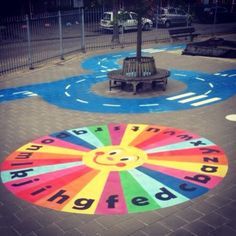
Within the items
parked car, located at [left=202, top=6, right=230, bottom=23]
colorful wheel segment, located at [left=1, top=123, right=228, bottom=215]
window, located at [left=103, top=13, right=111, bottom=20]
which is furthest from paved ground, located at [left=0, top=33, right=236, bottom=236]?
parked car, located at [left=202, top=6, right=230, bottom=23]

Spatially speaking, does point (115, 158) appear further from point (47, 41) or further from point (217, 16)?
point (217, 16)

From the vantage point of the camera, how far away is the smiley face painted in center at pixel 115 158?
7.43 metres

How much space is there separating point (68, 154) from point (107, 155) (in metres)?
0.91

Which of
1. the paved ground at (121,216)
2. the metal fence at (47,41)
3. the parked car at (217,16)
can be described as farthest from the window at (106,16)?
the paved ground at (121,216)

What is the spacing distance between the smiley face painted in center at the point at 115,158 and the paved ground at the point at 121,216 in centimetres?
173

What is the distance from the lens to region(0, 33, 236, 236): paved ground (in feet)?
17.8

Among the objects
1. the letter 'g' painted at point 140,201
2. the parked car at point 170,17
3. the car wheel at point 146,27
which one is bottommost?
the letter 'g' painted at point 140,201

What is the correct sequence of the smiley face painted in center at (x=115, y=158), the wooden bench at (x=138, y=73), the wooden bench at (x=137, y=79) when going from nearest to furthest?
the smiley face painted in center at (x=115, y=158), the wooden bench at (x=137, y=79), the wooden bench at (x=138, y=73)

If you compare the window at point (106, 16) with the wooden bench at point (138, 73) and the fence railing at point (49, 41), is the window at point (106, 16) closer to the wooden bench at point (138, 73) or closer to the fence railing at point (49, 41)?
the fence railing at point (49, 41)

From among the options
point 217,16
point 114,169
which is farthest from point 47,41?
point 114,169

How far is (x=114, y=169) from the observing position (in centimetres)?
729

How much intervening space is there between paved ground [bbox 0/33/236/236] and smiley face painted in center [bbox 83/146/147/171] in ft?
5.68

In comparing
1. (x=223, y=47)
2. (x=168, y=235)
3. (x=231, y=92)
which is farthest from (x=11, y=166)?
(x=223, y=47)

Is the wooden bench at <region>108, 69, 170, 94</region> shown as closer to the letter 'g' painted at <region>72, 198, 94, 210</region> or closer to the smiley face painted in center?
the smiley face painted in center
